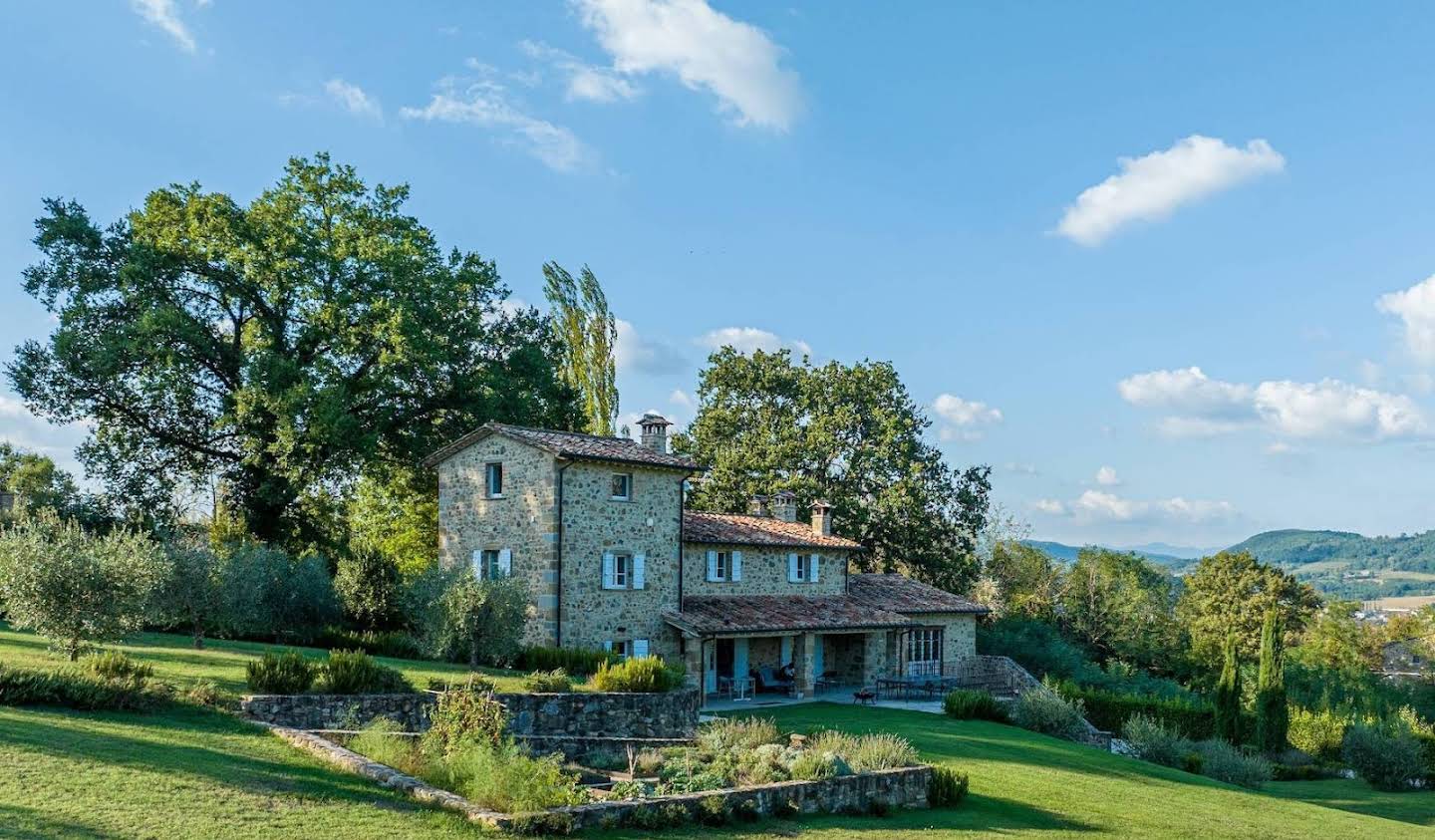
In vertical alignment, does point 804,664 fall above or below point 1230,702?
above

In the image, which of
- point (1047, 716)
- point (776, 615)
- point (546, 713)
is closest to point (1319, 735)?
point (1047, 716)

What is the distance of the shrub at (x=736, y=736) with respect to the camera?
699 inches

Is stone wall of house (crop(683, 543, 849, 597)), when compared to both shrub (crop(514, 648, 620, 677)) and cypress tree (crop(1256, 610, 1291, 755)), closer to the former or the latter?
shrub (crop(514, 648, 620, 677))

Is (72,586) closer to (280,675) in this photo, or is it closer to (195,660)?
(280,675)

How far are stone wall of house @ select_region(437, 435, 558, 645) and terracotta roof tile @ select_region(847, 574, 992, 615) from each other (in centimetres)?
1421

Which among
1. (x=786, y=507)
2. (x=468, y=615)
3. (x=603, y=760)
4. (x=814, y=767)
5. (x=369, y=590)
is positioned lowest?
(x=603, y=760)

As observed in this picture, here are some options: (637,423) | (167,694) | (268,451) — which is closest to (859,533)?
(637,423)

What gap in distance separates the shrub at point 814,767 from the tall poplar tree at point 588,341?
87.9 ft

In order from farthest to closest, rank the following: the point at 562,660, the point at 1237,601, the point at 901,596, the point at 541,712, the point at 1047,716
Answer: the point at 1237,601
the point at 901,596
the point at 1047,716
the point at 562,660
the point at 541,712

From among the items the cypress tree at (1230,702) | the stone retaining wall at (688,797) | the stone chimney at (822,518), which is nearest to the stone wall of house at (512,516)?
the stone retaining wall at (688,797)

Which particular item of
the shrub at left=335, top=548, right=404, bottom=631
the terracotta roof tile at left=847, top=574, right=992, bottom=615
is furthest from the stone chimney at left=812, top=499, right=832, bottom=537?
the shrub at left=335, top=548, right=404, bottom=631

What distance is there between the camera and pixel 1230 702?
113 ft

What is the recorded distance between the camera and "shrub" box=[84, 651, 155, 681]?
47.8 ft

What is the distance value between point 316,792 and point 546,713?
318 inches
